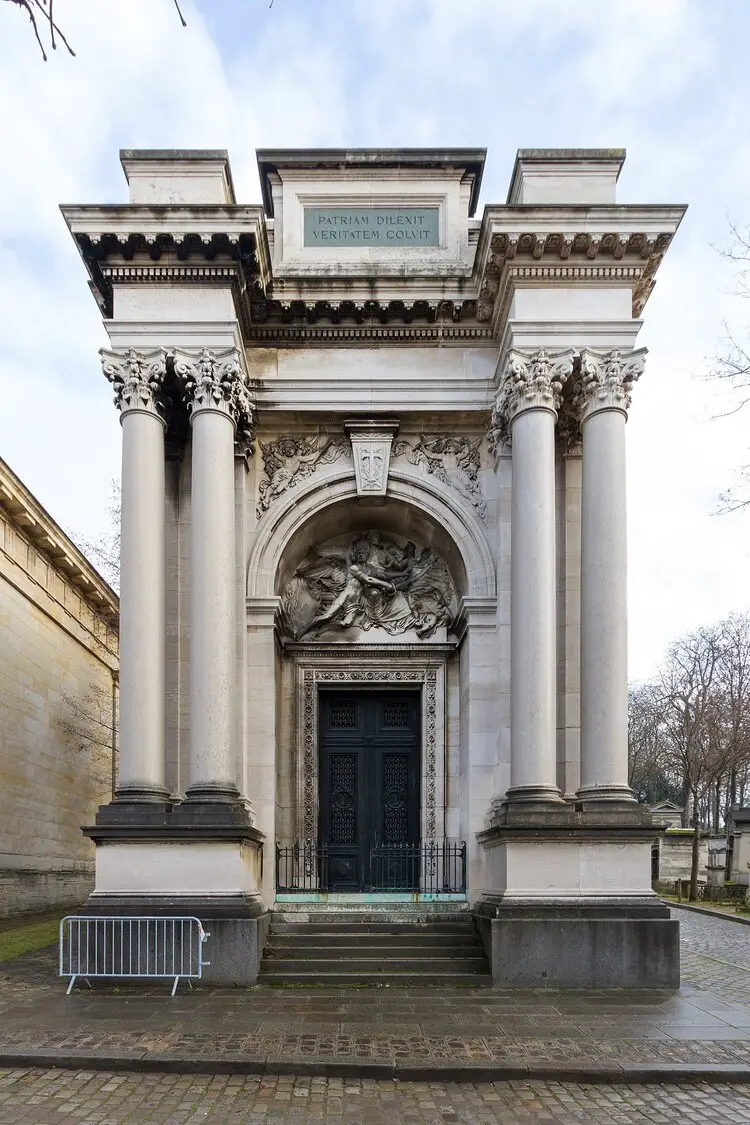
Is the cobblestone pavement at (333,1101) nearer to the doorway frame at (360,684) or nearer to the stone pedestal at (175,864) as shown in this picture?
the stone pedestal at (175,864)

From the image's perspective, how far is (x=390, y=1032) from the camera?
9586 millimetres

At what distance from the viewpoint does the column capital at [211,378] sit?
45.8 ft

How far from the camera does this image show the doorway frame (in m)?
16.4

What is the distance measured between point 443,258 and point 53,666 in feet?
56.5

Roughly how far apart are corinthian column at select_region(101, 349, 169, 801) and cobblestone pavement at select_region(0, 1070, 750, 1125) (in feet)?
16.6

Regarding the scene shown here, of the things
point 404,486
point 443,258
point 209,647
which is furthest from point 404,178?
point 209,647

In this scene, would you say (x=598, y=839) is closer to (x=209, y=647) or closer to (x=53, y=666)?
(x=209, y=647)

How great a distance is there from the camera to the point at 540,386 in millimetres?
13891

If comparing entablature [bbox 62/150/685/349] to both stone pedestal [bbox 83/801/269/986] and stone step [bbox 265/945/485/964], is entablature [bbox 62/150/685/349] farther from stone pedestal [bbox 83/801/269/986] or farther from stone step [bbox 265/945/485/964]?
stone step [bbox 265/945/485/964]

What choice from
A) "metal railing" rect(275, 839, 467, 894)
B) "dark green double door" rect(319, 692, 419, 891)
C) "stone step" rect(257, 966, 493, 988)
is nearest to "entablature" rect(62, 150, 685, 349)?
"dark green double door" rect(319, 692, 419, 891)

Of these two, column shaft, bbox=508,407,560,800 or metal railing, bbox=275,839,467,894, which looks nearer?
column shaft, bbox=508,407,560,800

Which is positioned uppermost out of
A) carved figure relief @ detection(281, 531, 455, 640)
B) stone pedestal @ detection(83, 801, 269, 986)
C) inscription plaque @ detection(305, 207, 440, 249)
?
inscription plaque @ detection(305, 207, 440, 249)

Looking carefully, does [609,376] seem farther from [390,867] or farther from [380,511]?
[390,867]

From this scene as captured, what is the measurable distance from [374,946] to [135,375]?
867 cm
